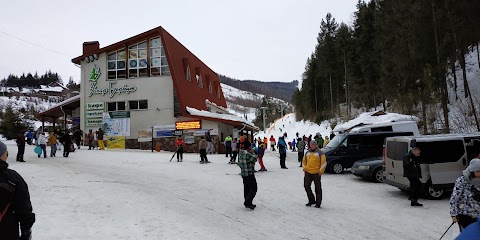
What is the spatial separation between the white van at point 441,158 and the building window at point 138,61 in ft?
90.9

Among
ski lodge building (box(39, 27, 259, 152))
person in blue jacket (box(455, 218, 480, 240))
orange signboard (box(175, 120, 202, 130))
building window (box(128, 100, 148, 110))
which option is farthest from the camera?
building window (box(128, 100, 148, 110))

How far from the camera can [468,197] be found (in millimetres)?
4891

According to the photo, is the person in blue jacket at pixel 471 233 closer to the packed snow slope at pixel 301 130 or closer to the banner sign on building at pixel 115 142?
the banner sign on building at pixel 115 142

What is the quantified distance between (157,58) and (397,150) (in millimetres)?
26998

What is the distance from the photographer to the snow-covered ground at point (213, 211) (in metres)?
6.77

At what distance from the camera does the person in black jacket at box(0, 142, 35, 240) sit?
3471mm

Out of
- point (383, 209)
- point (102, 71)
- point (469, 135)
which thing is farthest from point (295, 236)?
point (102, 71)

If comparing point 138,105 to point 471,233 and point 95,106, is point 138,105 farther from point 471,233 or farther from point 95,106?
point 471,233

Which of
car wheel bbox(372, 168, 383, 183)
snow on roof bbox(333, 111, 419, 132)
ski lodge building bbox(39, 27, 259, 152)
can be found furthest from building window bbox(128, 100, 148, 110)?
car wheel bbox(372, 168, 383, 183)

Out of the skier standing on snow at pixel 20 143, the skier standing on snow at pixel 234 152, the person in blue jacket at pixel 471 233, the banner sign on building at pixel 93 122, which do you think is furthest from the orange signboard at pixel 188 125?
the person in blue jacket at pixel 471 233

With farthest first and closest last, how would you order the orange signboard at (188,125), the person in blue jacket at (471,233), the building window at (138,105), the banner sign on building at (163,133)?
the building window at (138,105)
the banner sign on building at (163,133)
the orange signboard at (188,125)
the person in blue jacket at (471,233)

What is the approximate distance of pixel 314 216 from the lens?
26.9 feet

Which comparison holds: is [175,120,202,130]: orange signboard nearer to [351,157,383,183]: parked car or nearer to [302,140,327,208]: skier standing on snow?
[351,157,383,183]: parked car

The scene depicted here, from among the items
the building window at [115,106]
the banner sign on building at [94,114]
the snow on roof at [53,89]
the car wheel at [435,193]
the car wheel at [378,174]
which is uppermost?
the snow on roof at [53,89]
